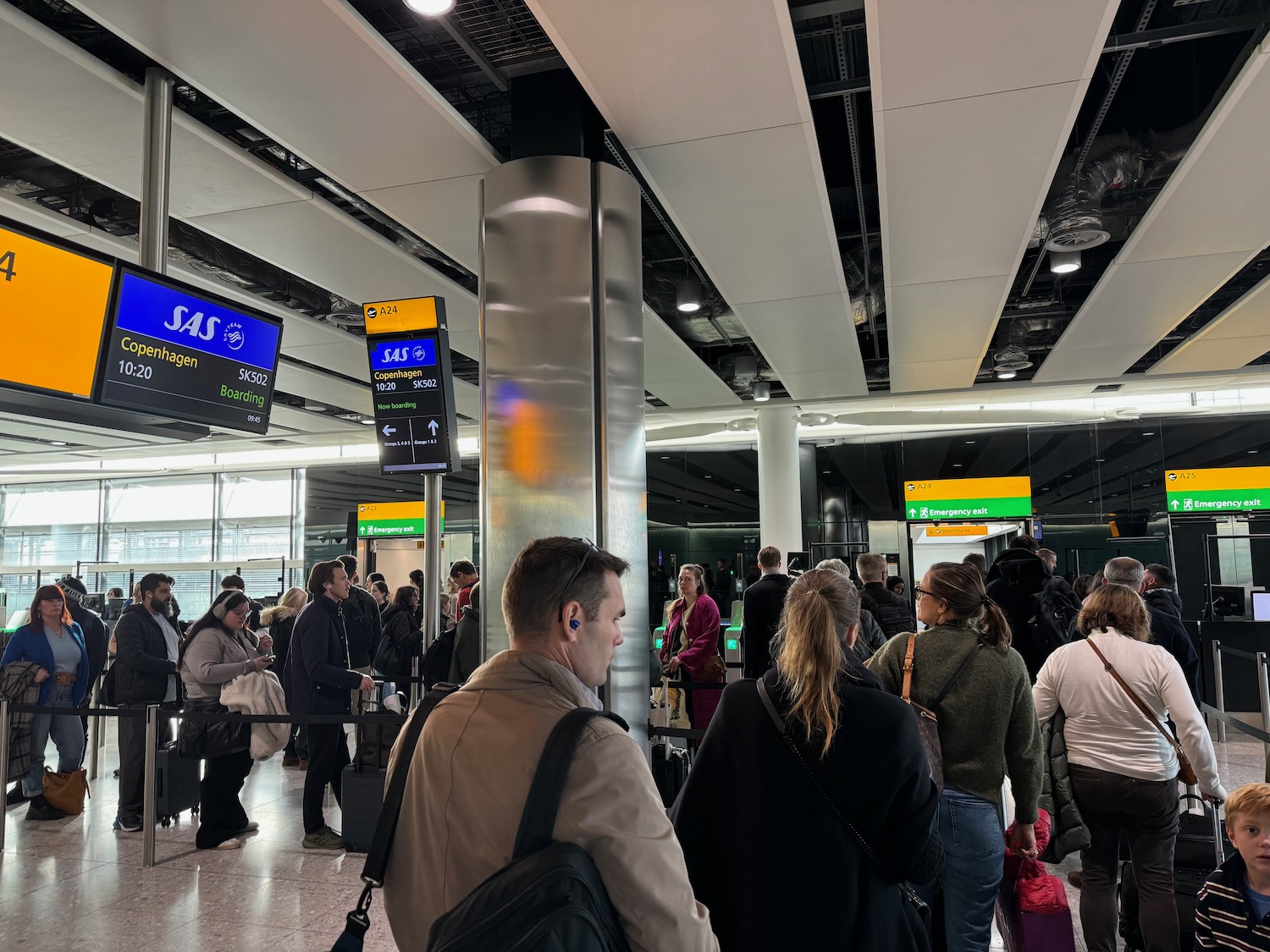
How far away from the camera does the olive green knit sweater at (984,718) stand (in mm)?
2865

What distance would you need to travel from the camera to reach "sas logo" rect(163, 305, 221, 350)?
464 cm

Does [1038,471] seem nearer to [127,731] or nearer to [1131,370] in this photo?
[1131,370]

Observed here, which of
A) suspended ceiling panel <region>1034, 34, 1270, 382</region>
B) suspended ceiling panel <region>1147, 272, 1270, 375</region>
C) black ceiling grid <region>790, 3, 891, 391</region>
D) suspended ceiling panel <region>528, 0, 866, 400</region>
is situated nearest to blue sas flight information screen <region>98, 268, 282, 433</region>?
suspended ceiling panel <region>528, 0, 866, 400</region>

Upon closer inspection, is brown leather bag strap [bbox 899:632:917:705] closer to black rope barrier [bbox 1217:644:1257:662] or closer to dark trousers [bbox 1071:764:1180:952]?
dark trousers [bbox 1071:764:1180:952]

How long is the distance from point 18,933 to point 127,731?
2158 millimetres

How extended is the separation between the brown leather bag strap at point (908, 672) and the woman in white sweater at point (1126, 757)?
3.10 ft

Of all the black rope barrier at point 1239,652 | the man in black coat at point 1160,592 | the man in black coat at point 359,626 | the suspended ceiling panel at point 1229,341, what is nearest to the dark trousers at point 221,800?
the man in black coat at point 359,626

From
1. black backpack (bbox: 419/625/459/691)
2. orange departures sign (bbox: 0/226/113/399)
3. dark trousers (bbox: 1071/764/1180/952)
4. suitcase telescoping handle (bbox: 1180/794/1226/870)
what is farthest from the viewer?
black backpack (bbox: 419/625/459/691)

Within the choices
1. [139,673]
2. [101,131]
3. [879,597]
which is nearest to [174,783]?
[139,673]

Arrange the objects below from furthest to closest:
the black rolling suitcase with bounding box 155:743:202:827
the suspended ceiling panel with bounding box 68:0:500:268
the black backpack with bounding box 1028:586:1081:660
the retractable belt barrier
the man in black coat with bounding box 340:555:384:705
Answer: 1. the man in black coat with bounding box 340:555:384:705
2. the black rolling suitcase with bounding box 155:743:202:827
3. the black backpack with bounding box 1028:586:1081:660
4. the retractable belt barrier
5. the suspended ceiling panel with bounding box 68:0:500:268

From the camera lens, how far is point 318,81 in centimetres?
417

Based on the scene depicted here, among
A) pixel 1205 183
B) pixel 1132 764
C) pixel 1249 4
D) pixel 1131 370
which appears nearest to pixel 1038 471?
pixel 1131 370

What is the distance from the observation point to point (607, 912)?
46.0 inches

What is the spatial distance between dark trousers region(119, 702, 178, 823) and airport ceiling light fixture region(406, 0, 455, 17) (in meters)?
4.48
